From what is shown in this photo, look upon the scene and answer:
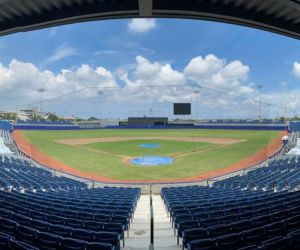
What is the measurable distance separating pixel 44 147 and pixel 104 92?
11.2 meters

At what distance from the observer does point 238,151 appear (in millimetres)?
38875

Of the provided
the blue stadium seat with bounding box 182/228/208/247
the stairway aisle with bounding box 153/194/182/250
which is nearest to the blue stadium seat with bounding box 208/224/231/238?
the blue stadium seat with bounding box 182/228/208/247

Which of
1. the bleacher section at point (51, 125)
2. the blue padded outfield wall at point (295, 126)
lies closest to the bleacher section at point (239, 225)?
the blue padded outfield wall at point (295, 126)

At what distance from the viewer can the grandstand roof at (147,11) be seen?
6863 millimetres

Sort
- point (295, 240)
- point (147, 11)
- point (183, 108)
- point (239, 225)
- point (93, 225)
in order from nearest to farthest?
point (295, 240), point (239, 225), point (93, 225), point (147, 11), point (183, 108)

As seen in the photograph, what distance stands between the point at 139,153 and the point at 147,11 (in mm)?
31137

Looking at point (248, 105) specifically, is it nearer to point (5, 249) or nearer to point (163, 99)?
point (163, 99)

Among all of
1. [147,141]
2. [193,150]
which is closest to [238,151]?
[193,150]

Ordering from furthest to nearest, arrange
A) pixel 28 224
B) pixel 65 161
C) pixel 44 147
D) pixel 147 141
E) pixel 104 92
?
pixel 147 141 < pixel 44 147 < pixel 104 92 < pixel 65 161 < pixel 28 224

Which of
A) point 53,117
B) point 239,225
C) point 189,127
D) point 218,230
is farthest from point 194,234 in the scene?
point 53,117

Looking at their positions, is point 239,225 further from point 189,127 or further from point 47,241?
point 189,127

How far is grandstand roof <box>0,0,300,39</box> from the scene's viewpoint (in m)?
6.86

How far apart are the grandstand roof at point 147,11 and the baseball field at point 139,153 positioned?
60.2ft

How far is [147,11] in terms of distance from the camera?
726cm
